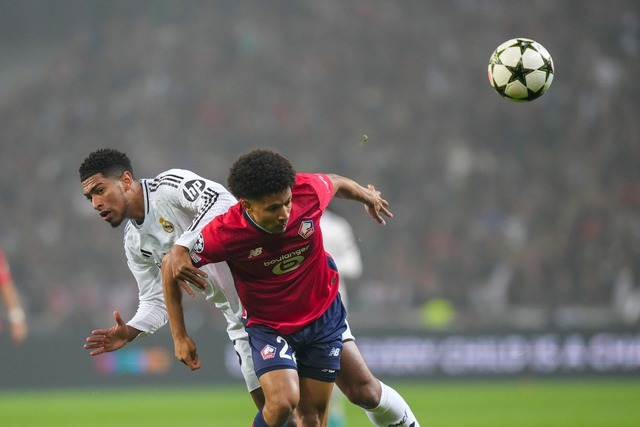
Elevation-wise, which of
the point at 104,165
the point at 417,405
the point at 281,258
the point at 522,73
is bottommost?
the point at 417,405

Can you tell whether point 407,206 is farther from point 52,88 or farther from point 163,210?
point 163,210

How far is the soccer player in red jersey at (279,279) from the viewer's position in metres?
5.43

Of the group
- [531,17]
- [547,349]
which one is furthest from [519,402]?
[531,17]

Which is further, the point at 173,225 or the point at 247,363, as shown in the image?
the point at 247,363

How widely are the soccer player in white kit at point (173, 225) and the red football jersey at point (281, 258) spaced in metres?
0.26

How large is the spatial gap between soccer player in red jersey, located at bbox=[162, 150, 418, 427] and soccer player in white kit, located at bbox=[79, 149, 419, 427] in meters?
0.12

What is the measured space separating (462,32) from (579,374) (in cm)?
877

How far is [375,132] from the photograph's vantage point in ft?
63.8

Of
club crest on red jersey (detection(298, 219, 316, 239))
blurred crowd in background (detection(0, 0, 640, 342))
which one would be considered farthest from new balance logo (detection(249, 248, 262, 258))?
blurred crowd in background (detection(0, 0, 640, 342))

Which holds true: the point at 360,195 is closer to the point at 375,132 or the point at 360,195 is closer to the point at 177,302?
→ the point at 177,302

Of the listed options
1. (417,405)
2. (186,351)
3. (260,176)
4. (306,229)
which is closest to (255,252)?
(306,229)

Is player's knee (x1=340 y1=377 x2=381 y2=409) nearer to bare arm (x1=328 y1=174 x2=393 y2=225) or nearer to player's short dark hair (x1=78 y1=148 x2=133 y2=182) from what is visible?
bare arm (x1=328 y1=174 x2=393 y2=225)

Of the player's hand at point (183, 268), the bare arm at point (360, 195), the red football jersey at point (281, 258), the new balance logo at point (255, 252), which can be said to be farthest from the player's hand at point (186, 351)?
the bare arm at point (360, 195)

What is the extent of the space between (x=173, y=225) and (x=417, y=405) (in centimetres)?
642
